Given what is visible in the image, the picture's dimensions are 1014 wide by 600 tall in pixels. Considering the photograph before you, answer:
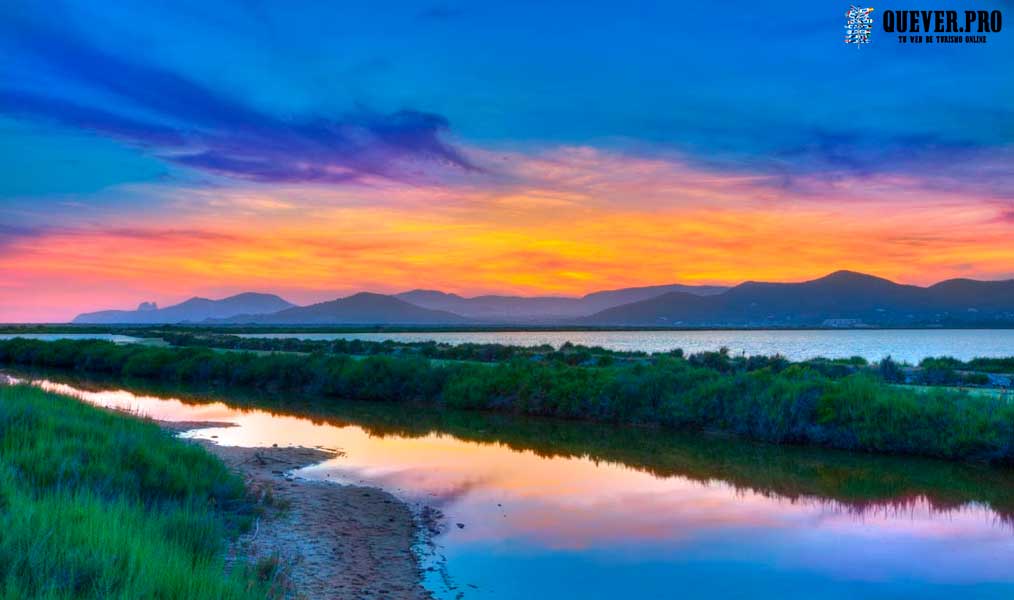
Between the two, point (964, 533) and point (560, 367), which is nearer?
point (964, 533)

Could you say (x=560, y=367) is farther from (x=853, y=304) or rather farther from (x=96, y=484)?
(x=853, y=304)

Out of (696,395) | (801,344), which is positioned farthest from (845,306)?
(696,395)

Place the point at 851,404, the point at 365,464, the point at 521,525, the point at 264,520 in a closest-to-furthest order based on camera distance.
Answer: the point at 264,520, the point at 521,525, the point at 365,464, the point at 851,404

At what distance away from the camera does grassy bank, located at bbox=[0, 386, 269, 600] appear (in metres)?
4.42

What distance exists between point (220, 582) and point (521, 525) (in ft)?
21.2

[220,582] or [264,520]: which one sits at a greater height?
[220,582]

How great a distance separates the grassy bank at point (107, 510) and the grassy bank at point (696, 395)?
44.9 feet

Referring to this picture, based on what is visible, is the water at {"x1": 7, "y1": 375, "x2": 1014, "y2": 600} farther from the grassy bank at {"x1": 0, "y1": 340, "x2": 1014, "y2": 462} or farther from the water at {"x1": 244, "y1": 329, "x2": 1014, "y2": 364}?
the water at {"x1": 244, "y1": 329, "x2": 1014, "y2": 364}

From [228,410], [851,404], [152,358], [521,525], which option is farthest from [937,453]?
[152,358]

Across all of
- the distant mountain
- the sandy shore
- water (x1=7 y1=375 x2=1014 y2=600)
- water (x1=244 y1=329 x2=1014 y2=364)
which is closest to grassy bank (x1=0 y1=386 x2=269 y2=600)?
the sandy shore

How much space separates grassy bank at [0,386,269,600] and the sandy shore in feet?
1.52

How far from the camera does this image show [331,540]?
9.12 metres

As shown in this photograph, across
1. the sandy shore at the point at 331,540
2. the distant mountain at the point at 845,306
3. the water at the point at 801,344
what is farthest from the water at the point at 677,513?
the distant mountain at the point at 845,306

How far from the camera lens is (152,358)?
37875 millimetres
